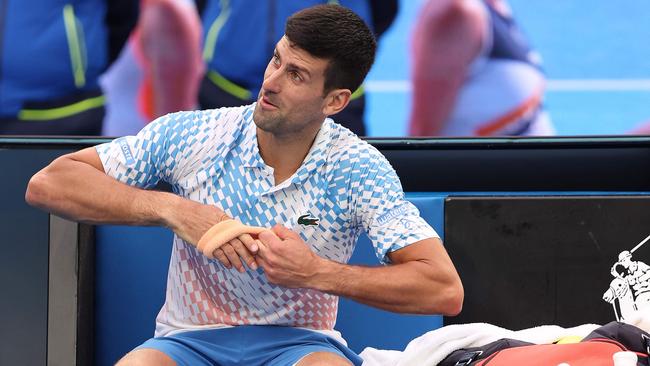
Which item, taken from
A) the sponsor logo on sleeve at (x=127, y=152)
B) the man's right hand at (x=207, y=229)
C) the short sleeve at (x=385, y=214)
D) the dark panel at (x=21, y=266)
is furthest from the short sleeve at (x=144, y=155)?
the dark panel at (x=21, y=266)

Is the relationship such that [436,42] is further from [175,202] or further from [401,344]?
[175,202]

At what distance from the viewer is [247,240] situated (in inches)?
76.4

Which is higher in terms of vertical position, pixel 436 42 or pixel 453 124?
pixel 436 42

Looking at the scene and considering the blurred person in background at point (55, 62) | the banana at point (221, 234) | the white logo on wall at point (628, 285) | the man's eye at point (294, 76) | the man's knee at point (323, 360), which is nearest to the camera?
the banana at point (221, 234)

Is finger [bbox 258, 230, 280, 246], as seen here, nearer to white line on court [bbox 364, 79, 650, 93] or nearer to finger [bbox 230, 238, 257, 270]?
finger [bbox 230, 238, 257, 270]

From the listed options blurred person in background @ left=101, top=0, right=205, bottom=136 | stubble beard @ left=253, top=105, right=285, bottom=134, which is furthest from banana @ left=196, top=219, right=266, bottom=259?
blurred person in background @ left=101, top=0, right=205, bottom=136

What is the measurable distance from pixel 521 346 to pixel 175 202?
2.51ft

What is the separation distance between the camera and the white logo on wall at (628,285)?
8.90ft

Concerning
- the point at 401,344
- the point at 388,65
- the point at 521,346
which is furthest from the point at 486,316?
the point at 388,65

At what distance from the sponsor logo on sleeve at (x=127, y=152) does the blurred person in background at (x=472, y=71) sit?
1145 mm

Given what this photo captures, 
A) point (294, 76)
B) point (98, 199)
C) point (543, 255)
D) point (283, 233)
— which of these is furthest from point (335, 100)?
point (543, 255)

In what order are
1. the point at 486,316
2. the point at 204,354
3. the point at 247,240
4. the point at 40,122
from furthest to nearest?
the point at 40,122 < the point at 486,316 < the point at 204,354 < the point at 247,240

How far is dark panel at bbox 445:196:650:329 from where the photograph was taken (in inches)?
107

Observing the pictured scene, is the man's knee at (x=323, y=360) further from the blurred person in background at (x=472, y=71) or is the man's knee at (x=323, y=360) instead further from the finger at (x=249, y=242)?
the blurred person in background at (x=472, y=71)
